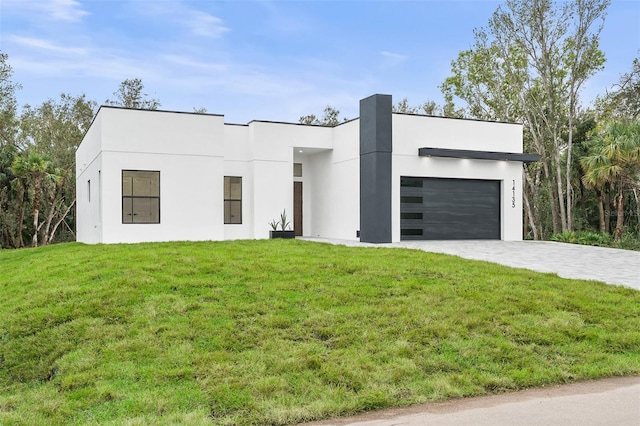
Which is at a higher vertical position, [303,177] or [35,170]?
[35,170]

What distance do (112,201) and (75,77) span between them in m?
16.2

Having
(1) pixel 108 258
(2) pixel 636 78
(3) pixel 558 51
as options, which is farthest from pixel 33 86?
(2) pixel 636 78

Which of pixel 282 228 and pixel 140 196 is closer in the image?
pixel 140 196

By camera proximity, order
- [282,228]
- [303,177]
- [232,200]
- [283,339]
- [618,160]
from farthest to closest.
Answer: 1. [303,177]
2. [618,160]
3. [232,200]
4. [282,228]
5. [283,339]

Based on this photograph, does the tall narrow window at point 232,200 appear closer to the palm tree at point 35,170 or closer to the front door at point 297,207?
the front door at point 297,207

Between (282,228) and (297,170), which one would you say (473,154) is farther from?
(282,228)

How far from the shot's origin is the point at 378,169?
16641 mm

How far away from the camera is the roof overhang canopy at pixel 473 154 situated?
674 inches

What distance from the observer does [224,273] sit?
349 inches

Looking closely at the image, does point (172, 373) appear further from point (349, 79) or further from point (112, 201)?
point (349, 79)

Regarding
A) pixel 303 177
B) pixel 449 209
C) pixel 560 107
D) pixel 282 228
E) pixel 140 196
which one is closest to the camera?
pixel 140 196

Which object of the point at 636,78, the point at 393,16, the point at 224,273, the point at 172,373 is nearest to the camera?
the point at 172,373

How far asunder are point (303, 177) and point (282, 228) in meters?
3.27

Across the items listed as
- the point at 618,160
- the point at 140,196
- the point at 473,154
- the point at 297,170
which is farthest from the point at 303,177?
the point at 618,160
